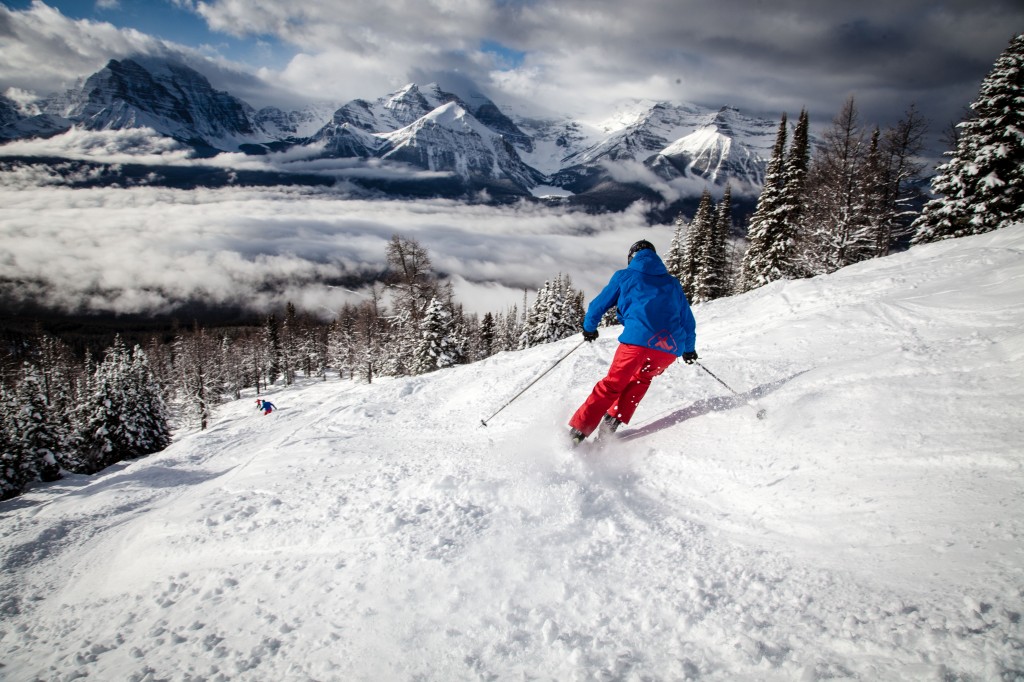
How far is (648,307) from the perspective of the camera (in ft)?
17.0

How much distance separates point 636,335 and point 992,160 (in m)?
28.0

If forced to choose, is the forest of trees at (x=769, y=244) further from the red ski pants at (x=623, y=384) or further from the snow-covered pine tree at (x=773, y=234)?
the red ski pants at (x=623, y=384)

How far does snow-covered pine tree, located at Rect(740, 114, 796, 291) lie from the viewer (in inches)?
1299

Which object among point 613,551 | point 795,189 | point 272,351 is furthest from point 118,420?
point 795,189

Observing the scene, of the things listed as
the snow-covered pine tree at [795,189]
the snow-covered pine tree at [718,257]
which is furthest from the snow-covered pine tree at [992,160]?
the snow-covered pine tree at [718,257]

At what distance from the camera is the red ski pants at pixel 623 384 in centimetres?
523

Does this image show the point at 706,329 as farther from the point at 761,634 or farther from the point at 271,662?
the point at 271,662

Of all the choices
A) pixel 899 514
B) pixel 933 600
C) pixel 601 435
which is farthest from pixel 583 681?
pixel 601 435

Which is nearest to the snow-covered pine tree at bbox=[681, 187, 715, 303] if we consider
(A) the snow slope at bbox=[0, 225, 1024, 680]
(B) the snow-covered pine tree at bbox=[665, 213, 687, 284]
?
(B) the snow-covered pine tree at bbox=[665, 213, 687, 284]

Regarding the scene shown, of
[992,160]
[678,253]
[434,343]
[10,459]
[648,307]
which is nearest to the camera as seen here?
[648,307]

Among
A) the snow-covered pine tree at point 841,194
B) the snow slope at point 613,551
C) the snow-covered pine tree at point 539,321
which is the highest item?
the snow-covered pine tree at point 841,194

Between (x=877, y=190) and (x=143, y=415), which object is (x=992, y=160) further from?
(x=143, y=415)

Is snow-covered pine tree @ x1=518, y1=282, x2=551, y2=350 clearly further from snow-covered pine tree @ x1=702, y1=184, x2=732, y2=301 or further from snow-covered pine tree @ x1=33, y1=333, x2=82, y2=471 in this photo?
snow-covered pine tree @ x1=33, y1=333, x2=82, y2=471

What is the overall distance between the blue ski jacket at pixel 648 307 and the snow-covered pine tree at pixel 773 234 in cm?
3279
